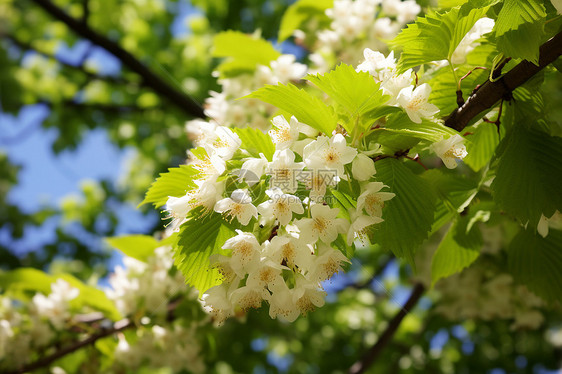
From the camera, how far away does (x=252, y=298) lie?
48.4 inches

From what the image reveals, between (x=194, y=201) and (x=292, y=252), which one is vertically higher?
(x=194, y=201)

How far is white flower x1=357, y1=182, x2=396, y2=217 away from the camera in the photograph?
114 centimetres

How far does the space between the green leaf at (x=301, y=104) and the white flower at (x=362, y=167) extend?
0.11 metres

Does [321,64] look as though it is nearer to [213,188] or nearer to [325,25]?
[325,25]

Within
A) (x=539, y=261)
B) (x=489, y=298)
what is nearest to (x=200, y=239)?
(x=539, y=261)

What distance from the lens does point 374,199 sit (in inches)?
46.1

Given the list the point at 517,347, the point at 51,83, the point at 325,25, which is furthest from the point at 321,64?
the point at 51,83

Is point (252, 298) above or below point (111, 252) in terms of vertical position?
above

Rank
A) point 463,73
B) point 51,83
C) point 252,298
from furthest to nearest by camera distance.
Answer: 1. point 51,83
2. point 463,73
3. point 252,298

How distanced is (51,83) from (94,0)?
129 cm

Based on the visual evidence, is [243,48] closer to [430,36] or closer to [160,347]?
[430,36]

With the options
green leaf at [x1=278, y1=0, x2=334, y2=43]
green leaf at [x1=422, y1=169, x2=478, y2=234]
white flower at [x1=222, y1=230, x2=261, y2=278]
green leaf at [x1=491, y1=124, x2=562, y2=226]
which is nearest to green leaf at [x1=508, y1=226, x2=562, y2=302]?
green leaf at [x1=422, y1=169, x2=478, y2=234]

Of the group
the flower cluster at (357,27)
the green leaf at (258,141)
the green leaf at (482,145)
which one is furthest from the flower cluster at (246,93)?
the green leaf at (258,141)

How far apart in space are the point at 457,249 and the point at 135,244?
1493 millimetres
